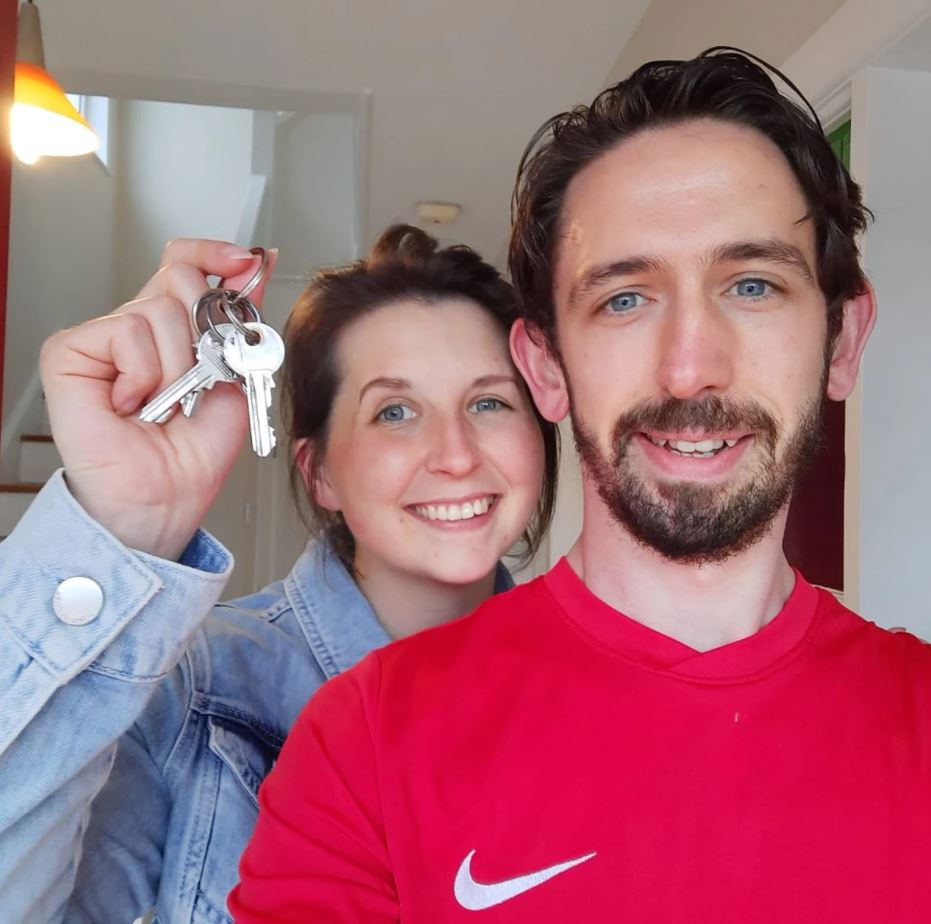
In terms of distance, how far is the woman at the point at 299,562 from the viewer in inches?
24.7

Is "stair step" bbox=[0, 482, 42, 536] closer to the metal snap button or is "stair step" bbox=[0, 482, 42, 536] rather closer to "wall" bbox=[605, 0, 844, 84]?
"wall" bbox=[605, 0, 844, 84]

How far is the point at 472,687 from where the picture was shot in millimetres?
805

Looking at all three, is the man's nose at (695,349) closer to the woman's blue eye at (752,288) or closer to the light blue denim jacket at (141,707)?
the woman's blue eye at (752,288)

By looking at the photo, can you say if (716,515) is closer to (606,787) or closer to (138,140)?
(606,787)

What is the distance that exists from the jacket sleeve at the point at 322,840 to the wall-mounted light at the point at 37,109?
1.52 meters

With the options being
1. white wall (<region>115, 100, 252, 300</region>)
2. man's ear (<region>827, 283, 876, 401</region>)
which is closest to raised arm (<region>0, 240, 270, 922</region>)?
man's ear (<region>827, 283, 876, 401</region>)

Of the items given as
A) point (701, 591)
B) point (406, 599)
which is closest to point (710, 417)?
point (701, 591)

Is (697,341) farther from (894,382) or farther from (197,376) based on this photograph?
(894,382)

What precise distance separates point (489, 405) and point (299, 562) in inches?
12.0

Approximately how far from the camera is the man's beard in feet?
2.69

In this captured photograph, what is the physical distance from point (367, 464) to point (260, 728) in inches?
13.4

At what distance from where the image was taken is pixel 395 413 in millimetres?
1159

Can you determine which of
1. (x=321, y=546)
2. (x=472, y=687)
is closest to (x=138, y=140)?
(x=321, y=546)

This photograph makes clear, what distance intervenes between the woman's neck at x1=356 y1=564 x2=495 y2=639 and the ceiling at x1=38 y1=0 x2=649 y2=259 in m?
1.61
